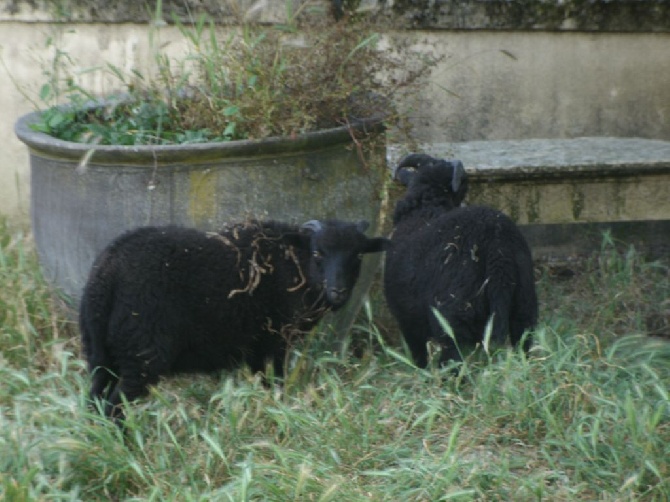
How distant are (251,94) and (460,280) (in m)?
1.41

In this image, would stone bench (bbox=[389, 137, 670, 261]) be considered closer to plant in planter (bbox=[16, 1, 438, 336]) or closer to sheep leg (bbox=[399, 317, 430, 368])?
plant in planter (bbox=[16, 1, 438, 336])

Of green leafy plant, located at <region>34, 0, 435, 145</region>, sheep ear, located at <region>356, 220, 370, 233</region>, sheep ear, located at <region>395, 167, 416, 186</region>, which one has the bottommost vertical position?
sheep ear, located at <region>356, 220, 370, 233</region>

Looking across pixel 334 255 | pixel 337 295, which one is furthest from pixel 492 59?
pixel 337 295

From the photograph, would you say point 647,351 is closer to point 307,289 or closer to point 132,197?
point 307,289

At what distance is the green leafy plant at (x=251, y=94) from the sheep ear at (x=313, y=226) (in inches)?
19.3

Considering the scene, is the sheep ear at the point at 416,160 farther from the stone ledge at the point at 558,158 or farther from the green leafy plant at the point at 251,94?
the stone ledge at the point at 558,158

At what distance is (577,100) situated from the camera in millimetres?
7926

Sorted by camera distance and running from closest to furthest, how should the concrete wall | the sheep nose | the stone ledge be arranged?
1. the sheep nose
2. the stone ledge
3. the concrete wall

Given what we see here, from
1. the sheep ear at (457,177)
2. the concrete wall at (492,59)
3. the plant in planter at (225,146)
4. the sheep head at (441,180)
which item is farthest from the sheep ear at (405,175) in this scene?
the concrete wall at (492,59)

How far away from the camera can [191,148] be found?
5359 millimetres

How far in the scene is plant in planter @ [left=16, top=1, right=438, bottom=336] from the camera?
5473 mm

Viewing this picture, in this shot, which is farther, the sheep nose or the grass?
the sheep nose

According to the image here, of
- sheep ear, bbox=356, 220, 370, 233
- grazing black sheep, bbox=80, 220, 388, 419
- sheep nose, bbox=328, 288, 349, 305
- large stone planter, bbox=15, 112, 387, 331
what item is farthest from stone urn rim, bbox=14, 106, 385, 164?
sheep nose, bbox=328, 288, 349, 305

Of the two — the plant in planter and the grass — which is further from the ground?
the plant in planter
